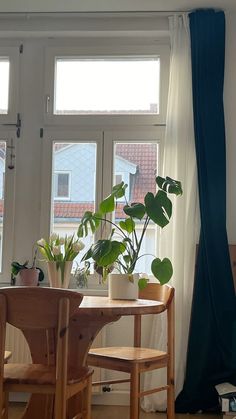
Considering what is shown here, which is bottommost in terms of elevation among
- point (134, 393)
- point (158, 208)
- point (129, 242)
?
point (134, 393)

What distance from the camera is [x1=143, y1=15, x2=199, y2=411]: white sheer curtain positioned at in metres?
3.39

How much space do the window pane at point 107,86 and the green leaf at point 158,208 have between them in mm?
986

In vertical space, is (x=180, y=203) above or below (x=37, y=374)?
above

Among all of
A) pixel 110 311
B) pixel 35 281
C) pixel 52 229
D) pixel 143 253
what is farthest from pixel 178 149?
pixel 110 311

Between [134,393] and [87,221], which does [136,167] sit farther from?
[134,393]

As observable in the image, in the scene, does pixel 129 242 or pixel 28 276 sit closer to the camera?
pixel 129 242

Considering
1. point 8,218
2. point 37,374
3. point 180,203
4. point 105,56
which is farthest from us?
point 105,56

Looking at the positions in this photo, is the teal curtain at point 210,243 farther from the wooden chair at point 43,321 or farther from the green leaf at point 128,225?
the wooden chair at point 43,321

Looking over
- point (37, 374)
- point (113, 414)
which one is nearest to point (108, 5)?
point (37, 374)

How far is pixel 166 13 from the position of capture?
363cm

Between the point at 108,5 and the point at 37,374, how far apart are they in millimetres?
2563

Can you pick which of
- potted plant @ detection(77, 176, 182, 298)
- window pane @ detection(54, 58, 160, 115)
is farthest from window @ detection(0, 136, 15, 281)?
potted plant @ detection(77, 176, 182, 298)

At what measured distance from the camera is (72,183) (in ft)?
12.3

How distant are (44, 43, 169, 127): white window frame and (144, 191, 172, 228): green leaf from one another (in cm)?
89
